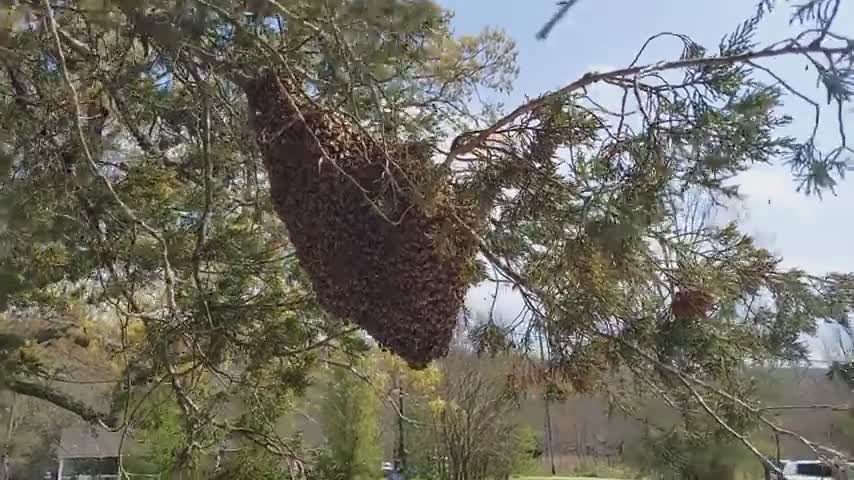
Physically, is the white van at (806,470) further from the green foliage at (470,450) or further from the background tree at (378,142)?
the green foliage at (470,450)

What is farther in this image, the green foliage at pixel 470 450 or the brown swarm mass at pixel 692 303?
the green foliage at pixel 470 450

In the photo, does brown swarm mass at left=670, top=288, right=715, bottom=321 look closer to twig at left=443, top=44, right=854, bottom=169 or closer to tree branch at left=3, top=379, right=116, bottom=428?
twig at left=443, top=44, right=854, bottom=169

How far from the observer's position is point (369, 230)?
1571 mm

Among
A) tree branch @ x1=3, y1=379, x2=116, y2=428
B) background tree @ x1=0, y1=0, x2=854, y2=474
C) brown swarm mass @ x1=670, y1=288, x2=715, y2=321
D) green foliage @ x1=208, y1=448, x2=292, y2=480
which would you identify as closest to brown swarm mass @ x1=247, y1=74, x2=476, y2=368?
background tree @ x1=0, y1=0, x2=854, y2=474

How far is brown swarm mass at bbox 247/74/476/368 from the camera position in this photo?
60.9 inches

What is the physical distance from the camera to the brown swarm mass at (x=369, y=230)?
1547 millimetres

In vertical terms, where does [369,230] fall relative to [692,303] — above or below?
above

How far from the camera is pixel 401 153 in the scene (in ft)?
5.45

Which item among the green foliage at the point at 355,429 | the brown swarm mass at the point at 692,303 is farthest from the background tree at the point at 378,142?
the green foliage at the point at 355,429

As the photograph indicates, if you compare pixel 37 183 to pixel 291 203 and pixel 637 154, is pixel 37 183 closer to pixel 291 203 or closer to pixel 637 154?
pixel 291 203

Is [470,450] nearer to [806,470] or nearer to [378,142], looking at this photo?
[806,470]

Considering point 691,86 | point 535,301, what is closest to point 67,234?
point 535,301

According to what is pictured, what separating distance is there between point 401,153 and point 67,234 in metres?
1.41

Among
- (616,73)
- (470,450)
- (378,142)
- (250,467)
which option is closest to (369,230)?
(378,142)
